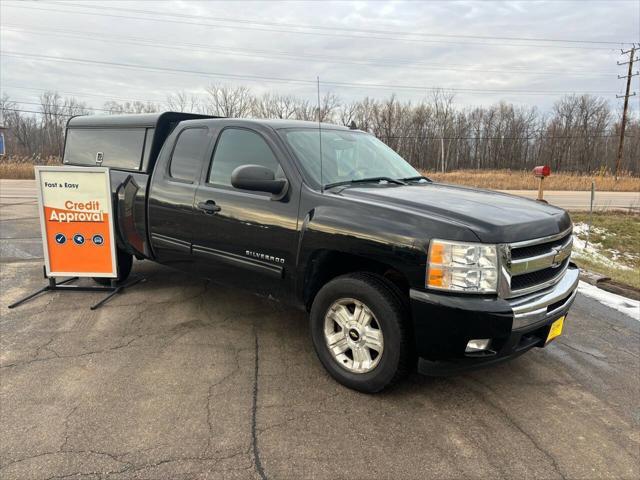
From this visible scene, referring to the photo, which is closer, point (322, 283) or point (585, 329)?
point (322, 283)

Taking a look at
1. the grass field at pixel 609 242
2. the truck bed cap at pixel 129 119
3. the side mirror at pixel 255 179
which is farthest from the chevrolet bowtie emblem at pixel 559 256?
the grass field at pixel 609 242

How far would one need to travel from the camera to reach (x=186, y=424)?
9.05 feet

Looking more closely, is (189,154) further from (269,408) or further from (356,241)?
(269,408)

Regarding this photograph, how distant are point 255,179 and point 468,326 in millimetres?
1757

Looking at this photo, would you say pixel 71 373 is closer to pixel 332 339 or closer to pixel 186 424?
pixel 186 424

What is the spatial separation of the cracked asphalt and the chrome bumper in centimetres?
62

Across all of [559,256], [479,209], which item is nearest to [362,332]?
[479,209]

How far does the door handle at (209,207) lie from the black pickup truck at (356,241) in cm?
1

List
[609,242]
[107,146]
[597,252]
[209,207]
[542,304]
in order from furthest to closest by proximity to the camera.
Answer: [609,242]
[597,252]
[107,146]
[209,207]
[542,304]

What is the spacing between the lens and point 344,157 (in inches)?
156

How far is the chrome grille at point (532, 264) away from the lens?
108 inches

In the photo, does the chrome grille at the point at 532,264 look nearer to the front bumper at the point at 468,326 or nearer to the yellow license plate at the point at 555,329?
the front bumper at the point at 468,326

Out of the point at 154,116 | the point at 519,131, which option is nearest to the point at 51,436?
the point at 154,116

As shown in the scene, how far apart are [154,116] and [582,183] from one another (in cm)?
3049
